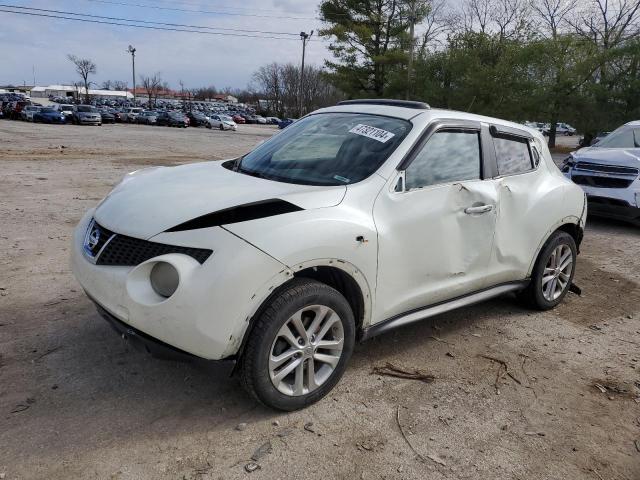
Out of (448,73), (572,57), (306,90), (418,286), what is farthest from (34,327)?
(306,90)

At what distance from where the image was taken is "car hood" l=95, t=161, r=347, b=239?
2846mm

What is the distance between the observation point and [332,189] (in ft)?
10.5

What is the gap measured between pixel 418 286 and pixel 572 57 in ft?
115

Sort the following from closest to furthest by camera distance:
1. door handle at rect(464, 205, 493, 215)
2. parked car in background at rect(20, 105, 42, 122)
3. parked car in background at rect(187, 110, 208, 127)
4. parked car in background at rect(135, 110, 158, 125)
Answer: door handle at rect(464, 205, 493, 215) < parked car in background at rect(20, 105, 42, 122) < parked car in background at rect(135, 110, 158, 125) < parked car in background at rect(187, 110, 208, 127)

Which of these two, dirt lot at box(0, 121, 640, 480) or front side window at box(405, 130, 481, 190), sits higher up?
front side window at box(405, 130, 481, 190)

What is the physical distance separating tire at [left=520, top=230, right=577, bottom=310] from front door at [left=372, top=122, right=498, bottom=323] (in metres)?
0.83

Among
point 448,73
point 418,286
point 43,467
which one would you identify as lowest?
point 43,467

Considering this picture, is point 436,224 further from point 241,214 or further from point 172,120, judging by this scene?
point 172,120

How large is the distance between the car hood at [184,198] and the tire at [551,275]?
2.27 m

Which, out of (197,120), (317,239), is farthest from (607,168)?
(197,120)

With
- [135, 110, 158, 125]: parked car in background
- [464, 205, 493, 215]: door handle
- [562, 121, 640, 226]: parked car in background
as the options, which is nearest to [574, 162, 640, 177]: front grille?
[562, 121, 640, 226]: parked car in background

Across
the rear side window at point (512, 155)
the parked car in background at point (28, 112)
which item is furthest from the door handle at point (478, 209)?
the parked car in background at point (28, 112)

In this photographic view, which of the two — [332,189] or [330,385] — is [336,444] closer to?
[330,385]

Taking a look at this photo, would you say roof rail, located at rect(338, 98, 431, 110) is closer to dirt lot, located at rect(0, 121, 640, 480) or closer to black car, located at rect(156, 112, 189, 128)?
dirt lot, located at rect(0, 121, 640, 480)
